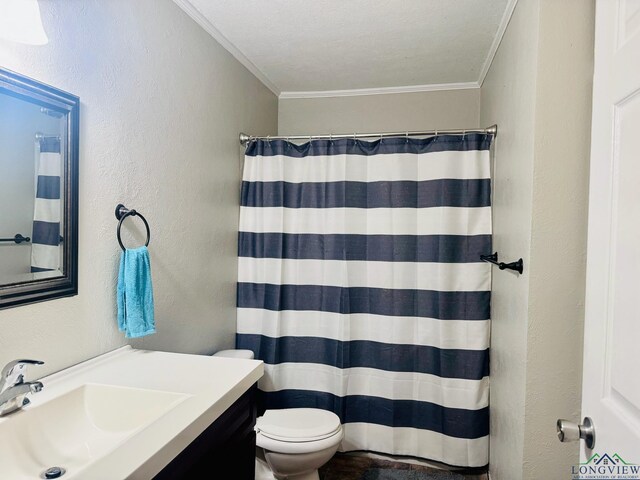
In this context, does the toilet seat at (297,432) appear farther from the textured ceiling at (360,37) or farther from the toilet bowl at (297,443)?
the textured ceiling at (360,37)

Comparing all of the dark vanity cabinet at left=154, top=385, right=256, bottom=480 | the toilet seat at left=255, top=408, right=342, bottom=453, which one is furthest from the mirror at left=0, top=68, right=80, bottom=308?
the toilet seat at left=255, top=408, right=342, bottom=453

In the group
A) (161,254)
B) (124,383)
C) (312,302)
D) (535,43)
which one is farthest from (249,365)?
(535,43)

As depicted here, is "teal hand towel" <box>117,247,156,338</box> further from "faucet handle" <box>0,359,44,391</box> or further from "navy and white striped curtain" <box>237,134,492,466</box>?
"navy and white striped curtain" <box>237,134,492,466</box>

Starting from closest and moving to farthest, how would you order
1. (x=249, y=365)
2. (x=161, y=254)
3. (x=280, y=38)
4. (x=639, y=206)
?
(x=639, y=206), (x=249, y=365), (x=161, y=254), (x=280, y=38)

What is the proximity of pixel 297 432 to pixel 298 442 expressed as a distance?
0.05 metres

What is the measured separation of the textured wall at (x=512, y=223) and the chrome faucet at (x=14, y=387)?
5.02 ft

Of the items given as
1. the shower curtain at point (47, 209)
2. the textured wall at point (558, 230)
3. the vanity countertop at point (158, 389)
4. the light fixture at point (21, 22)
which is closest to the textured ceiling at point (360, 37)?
the textured wall at point (558, 230)

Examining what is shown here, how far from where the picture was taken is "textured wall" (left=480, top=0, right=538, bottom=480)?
4.72 ft

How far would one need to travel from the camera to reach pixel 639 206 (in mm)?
714

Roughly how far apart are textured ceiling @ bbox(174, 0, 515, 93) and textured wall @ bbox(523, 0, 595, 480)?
22.9 inches

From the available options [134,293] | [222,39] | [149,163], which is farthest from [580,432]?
[222,39]

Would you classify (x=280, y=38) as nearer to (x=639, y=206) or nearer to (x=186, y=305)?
(x=186, y=305)

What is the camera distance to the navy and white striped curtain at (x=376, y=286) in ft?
7.07

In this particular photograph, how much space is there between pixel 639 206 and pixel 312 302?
72.3 inches
